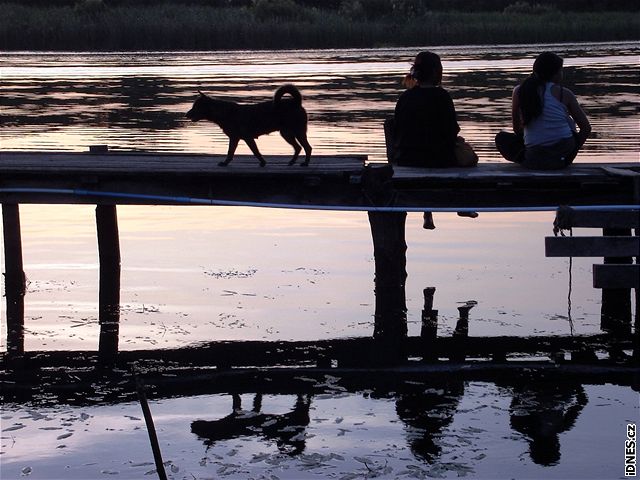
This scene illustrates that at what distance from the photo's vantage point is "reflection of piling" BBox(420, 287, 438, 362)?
9.86m

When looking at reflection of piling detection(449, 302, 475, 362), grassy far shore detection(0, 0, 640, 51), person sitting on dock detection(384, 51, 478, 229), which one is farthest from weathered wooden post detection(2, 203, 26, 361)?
grassy far shore detection(0, 0, 640, 51)

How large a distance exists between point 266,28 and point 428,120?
147 feet

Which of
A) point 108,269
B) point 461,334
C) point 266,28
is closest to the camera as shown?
point 461,334

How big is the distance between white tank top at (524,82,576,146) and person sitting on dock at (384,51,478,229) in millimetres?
633

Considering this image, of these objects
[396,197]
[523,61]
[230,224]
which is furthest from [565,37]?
[396,197]

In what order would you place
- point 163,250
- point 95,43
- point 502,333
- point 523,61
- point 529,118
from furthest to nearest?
point 95,43 → point 523,61 → point 163,250 → point 529,118 → point 502,333

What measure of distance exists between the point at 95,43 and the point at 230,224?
41.1 metres

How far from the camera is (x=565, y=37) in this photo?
6025 centimetres

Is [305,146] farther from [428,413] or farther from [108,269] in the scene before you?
[428,413]

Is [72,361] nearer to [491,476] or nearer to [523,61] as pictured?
[491,476]

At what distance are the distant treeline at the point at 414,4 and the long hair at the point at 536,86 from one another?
53.1 m

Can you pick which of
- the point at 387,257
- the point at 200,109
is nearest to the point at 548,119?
the point at 387,257

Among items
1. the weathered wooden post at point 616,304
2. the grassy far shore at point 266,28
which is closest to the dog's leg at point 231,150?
the weathered wooden post at point 616,304

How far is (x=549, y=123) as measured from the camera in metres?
11.1
